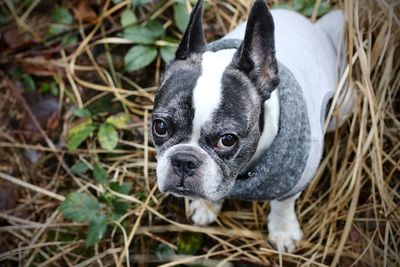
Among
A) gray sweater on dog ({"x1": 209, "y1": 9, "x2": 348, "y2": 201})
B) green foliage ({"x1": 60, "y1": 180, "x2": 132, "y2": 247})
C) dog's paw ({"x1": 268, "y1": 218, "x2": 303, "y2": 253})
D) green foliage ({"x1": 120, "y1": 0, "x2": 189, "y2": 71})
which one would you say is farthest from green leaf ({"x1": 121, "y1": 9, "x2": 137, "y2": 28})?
dog's paw ({"x1": 268, "y1": 218, "x2": 303, "y2": 253})

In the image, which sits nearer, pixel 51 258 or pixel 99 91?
pixel 51 258

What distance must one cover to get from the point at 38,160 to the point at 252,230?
43.5 inches

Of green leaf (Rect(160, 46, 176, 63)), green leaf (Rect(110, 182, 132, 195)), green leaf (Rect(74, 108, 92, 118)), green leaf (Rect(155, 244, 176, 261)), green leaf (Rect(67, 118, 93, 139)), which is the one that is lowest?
green leaf (Rect(155, 244, 176, 261))

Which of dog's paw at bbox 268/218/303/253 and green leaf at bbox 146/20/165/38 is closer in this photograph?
dog's paw at bbox 268/218/303/253

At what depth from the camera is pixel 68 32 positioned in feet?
9.90

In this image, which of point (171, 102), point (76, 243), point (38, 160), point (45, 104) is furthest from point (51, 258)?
point (171, 102)

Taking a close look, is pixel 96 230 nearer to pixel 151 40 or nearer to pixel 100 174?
pixel 100 174

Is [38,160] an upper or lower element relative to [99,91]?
lower

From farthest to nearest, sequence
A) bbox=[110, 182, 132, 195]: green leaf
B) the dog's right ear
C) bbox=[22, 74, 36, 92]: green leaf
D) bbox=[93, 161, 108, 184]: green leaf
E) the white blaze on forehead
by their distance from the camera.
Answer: bbox=[22, 74, 36, 92]: green leaf
bbox=[93, 161, 108, 184]: green leaf
bbox=[110, 182, 132, 195]: green leaf
the dog's right ear
the white blaze on forehead

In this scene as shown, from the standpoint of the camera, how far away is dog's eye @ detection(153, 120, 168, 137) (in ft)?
5.86

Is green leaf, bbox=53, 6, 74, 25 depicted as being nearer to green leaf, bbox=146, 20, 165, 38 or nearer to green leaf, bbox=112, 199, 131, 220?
green leaf, bbox=146, 20, 165, 38

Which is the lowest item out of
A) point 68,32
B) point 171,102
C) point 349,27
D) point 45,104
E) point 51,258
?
point 51,258

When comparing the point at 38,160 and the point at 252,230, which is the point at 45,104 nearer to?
the point at 38,160

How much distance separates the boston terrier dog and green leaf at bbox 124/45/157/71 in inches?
28.6
